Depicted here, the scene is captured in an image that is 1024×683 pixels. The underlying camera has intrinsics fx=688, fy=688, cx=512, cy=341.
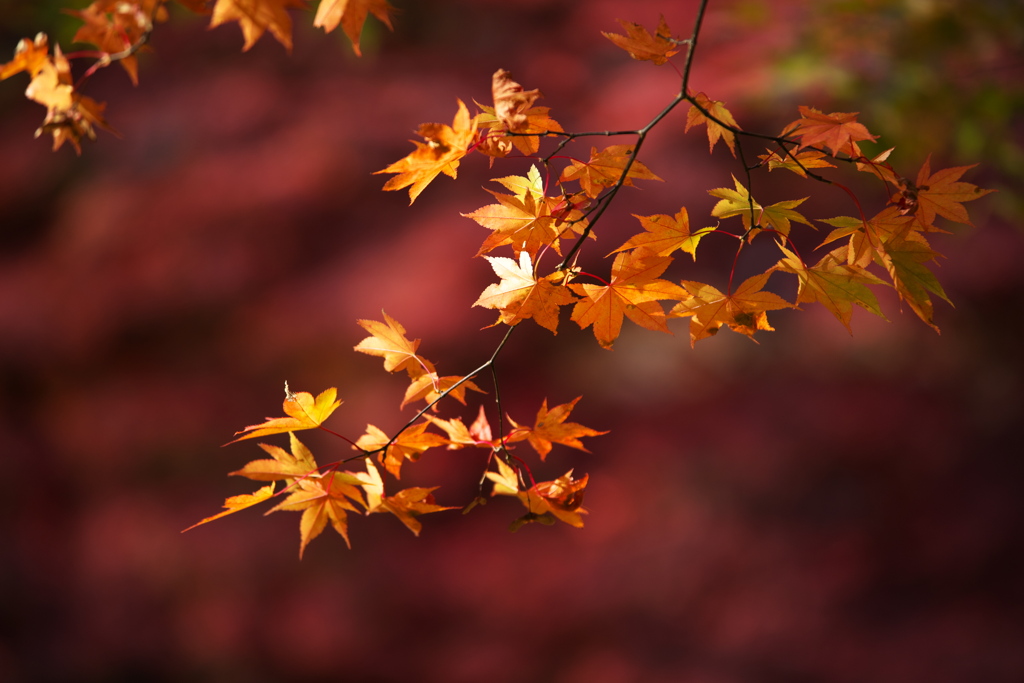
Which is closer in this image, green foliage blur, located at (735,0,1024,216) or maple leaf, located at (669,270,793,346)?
maple leaf, located at (669,270,793,346)

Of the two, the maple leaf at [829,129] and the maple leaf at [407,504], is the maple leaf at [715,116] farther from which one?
the maple leaf at [407,504]

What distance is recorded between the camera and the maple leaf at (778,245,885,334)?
0.65 m

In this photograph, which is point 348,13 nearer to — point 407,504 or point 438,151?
point 438,151

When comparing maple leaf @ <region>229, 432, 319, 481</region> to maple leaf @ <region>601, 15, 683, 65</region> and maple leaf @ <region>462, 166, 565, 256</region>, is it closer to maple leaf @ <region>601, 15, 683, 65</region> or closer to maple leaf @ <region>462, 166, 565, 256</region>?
maple leaf @ <region>462, 166, 565, 256</region>

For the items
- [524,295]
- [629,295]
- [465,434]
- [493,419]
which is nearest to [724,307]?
[629,295]

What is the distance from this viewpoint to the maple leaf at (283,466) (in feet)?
2.21

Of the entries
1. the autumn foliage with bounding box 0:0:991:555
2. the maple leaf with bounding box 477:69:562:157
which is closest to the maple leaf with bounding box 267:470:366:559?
the autumn foliage with bounding box 0:0:991:555

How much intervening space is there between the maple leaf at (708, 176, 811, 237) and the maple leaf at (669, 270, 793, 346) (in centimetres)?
5

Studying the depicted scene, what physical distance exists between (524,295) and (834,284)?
0.98 feet

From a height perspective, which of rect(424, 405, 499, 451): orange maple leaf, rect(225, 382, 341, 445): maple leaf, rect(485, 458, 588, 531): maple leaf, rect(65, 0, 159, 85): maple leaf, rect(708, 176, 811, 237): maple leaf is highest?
rect(65, 0, 159, 85): maple leaf

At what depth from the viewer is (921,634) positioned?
8.24 feet

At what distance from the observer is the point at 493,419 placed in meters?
2.78

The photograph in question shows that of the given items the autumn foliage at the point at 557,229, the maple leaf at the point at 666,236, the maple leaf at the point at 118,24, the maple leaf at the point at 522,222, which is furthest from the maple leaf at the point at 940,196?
the maple leaf at the point at 118,24

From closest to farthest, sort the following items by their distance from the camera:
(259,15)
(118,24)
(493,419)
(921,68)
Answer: (259,15) < (118,24) < (921,68) < (493,419)
